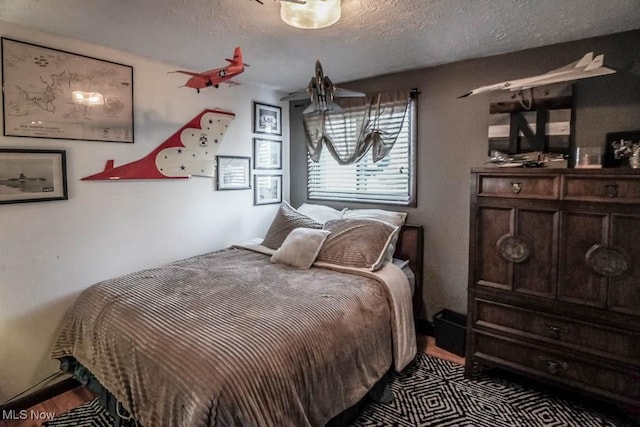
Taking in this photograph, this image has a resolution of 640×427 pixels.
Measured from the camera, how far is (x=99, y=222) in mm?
2559

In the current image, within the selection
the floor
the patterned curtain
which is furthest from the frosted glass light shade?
the floor

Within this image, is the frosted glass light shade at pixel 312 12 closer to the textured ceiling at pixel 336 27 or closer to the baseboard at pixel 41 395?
the textured ceiling at pixel 336 27

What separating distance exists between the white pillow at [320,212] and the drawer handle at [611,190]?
6.36ft

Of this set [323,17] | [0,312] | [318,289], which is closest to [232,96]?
[323,17]

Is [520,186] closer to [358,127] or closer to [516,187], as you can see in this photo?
[516,187]

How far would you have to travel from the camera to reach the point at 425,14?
1997 mm

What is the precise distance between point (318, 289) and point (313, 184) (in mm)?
1890

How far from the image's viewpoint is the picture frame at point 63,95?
2148mm

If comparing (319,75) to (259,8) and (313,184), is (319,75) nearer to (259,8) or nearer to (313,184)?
(259,8)

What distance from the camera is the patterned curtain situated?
3.20 meters

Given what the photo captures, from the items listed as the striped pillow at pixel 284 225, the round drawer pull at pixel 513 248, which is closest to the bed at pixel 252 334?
the striped pillow at pixel 284 225

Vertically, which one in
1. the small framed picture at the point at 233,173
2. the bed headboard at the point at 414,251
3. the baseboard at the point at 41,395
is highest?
the small framed picture at the point at 233,173

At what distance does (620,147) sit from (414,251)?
5.07 feet

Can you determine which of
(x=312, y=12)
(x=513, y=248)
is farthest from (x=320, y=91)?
(x=513, y=248)
